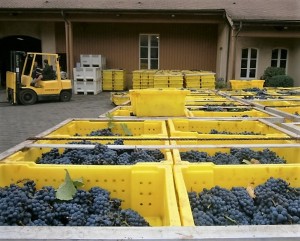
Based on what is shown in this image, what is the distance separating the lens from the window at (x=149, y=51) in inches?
699

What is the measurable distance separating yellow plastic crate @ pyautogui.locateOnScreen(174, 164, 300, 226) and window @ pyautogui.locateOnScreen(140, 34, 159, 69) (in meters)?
16.0

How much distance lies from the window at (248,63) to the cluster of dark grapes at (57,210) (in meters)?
16.0

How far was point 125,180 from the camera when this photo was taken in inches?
87.1

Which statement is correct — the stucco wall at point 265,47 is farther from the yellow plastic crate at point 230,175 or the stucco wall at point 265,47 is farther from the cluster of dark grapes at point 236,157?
the yellow plastic crate at point 230,175

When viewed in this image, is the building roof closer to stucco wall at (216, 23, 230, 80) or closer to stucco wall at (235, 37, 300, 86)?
stucco wall at (216, 23, 230, 80)

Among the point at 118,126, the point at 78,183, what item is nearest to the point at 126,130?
the point at 118,126

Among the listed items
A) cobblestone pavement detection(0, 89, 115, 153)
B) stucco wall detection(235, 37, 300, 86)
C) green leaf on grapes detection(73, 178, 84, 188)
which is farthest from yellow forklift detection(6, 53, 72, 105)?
green leaf on grapes detection(73, 178, 84, 188)

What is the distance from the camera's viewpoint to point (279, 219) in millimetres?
1673

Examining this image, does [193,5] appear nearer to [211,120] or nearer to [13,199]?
[211,120]

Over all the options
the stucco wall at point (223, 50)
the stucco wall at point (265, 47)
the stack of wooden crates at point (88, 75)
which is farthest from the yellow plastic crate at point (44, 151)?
the stucco wall at point (265, 47)

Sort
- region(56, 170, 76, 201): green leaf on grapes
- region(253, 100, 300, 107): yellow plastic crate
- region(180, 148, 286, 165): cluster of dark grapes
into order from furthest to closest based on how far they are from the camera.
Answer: region(253, 100, 300, 107): yellow plastic crate < region(180, 148, 286, 165): cluster of dark grapes < region(56, 170, 76, 201): green leaf on grapes

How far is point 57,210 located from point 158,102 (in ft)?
8.94

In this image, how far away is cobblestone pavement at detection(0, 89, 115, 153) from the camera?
7.70 meters

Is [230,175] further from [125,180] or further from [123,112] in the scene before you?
[123,112]
